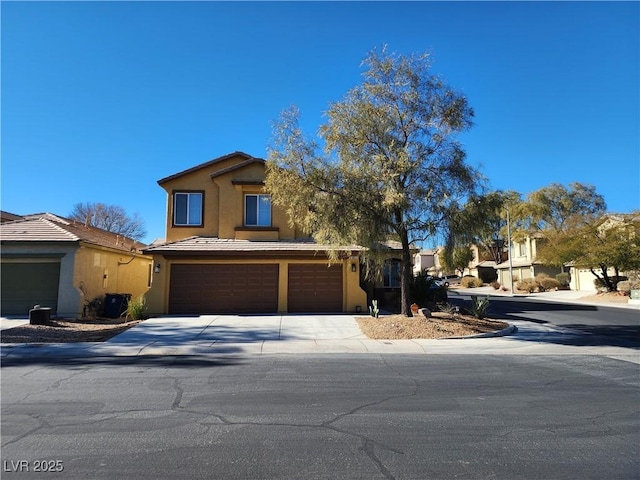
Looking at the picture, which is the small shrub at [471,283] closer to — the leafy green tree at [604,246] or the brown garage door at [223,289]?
the leafy green tree at [604,246]

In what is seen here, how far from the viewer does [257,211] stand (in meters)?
21.1

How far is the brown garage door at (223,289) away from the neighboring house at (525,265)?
38.5 meters

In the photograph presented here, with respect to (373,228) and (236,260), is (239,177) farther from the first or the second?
(373,228)

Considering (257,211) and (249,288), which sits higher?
(257,211)

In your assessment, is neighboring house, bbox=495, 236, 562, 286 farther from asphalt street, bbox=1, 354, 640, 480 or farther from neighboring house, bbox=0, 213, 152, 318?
neighboring house, bbox=0, 213, 152, 318

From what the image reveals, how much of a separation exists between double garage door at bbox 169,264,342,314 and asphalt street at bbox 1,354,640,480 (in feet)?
32.5

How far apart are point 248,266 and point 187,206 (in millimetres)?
4836

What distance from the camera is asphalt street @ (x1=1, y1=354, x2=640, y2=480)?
4289 millimetres

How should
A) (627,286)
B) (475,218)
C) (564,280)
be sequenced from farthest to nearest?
(564,280) → (627,286) → (475,218)

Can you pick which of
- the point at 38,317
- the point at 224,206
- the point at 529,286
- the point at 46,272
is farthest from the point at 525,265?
the point at 38,317

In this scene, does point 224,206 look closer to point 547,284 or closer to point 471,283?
point 547,284

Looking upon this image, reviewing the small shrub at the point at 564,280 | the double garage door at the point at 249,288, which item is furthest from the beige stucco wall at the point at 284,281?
the small shrub at the point at 564,280

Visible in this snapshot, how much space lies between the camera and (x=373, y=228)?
1505 centimetres

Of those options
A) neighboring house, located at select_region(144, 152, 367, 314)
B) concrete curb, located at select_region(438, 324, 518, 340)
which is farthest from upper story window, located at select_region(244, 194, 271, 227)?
concrete curb, located at select_region(438, 324, 518, 340)
